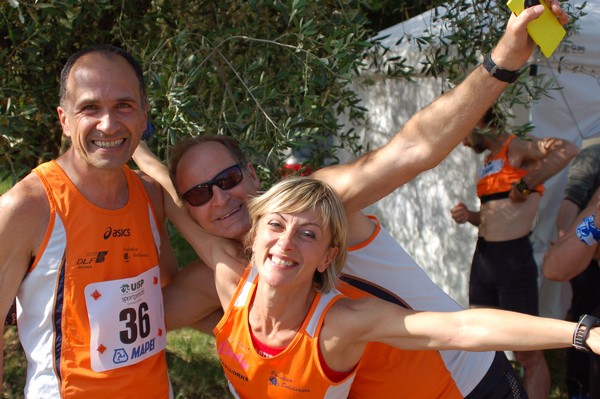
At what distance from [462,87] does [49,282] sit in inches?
52.5

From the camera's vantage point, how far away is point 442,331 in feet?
6.61

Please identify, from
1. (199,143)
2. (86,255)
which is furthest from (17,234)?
(199,143)

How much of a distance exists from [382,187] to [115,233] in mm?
878

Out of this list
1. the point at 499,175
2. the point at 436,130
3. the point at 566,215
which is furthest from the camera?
the point at 499,175

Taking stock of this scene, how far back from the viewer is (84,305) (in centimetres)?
227

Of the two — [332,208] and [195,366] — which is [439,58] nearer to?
[332,208]

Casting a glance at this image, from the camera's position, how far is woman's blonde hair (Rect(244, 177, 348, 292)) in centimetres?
219

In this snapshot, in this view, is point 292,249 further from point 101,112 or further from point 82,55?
point 82,55

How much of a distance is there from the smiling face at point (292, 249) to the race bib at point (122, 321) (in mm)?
439

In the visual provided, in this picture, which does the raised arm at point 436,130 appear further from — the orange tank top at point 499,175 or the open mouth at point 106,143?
the orange tank top at point 499,175

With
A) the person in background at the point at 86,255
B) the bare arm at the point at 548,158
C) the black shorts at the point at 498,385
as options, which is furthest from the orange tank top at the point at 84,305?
the bare arm at the point at 548,158

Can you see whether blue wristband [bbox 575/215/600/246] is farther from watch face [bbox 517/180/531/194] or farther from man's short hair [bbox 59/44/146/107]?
man's short hair [bbox 59/44/146/107]

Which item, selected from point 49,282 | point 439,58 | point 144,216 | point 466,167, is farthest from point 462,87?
point 466,167

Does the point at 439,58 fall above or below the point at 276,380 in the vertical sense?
above
